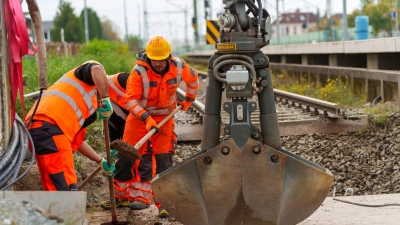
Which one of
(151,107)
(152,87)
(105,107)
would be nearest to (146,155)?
(151,107)

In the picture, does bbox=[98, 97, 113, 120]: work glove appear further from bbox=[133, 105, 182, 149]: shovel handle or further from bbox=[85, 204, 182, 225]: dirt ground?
bbox=[85, 204, 182, 225]: dirt ground

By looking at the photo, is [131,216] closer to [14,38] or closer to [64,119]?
[64,119]

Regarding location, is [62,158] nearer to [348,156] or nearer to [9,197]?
[9,197]

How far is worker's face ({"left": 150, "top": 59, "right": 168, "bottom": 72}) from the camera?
6980mm

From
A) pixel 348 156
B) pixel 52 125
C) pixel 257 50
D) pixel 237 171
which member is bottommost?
pixel 348 156

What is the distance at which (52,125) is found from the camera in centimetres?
578

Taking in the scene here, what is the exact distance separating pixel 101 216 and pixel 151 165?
72 centimetres

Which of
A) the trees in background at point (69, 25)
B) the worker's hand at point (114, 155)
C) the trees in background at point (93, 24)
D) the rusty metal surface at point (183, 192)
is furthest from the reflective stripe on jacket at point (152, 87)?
the trees in background at point (93, 24)

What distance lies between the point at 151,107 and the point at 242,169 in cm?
193

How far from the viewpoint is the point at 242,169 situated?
18.2 feet

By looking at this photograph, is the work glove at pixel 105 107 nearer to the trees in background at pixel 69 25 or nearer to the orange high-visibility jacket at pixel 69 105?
the orange high-visibility jacket at pixel 69 105

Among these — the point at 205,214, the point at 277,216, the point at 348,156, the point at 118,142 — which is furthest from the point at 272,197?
the point at 348,156

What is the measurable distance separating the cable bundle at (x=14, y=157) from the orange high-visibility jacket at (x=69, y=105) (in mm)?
374

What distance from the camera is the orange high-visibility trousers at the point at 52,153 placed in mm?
5719
